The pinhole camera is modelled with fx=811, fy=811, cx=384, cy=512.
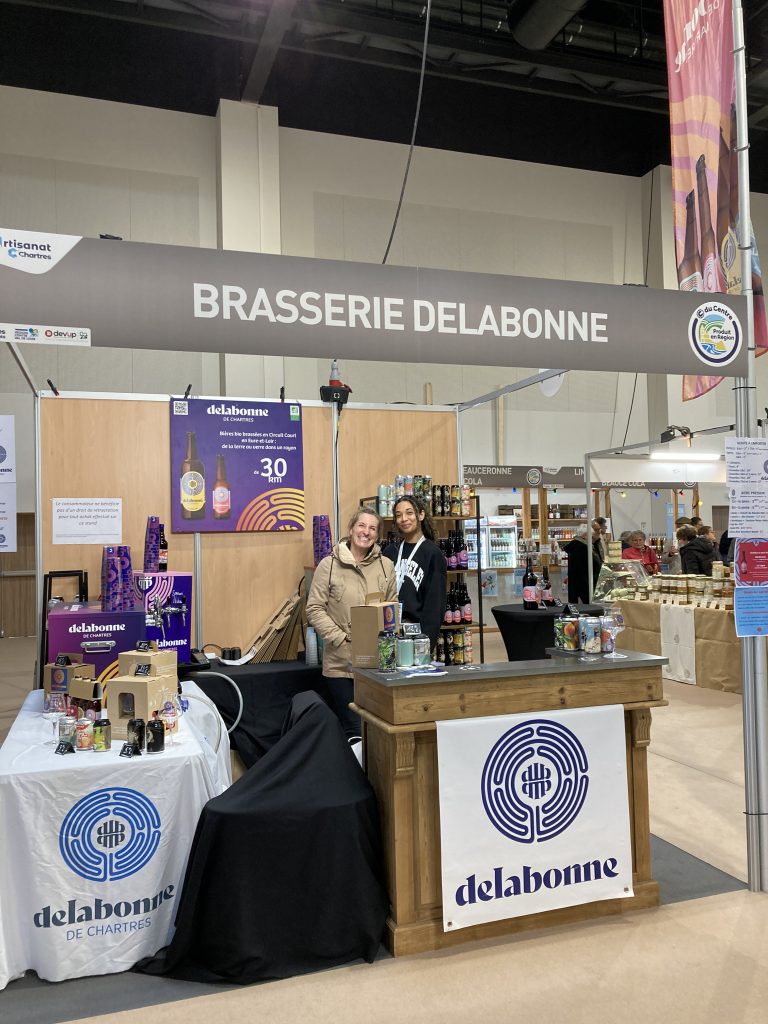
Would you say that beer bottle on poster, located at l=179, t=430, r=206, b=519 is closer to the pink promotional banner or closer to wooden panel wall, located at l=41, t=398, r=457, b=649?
wooden panel wall, located at l=41, t=398, r=457, b=649

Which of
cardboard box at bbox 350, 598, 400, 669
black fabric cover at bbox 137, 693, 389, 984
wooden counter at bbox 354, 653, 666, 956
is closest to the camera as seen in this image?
black fabric cover at bbox 137, 693, 389, 984

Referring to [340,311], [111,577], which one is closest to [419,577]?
[111,577]

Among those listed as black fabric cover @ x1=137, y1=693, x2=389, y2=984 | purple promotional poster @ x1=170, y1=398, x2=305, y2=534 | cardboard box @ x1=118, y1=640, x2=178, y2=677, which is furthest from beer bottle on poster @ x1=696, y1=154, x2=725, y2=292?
purple promotional poster @ x1=170, y1=398, x2=305, y2=534

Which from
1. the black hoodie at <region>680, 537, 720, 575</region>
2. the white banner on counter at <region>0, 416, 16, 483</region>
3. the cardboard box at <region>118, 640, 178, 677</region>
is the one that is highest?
the white banner on counter at <region>0, 416, 16, 483</region>

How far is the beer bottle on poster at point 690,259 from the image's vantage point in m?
3.74

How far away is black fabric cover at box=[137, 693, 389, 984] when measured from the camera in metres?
2.53

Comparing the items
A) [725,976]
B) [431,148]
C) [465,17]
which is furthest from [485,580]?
[725,976]

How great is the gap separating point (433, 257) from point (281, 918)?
36.4 ft

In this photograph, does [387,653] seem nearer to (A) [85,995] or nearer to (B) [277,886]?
(B) [277,886]

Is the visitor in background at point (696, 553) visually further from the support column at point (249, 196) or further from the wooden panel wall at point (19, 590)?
the wooden panel wall at point (19, 590)

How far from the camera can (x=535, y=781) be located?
285 centimetres

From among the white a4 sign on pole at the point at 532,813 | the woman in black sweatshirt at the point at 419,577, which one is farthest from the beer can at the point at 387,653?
the woman in black sweatshirt at the point at 419,577

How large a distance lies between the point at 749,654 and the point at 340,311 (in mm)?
2080

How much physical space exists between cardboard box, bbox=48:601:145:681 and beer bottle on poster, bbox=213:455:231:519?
2098mm
